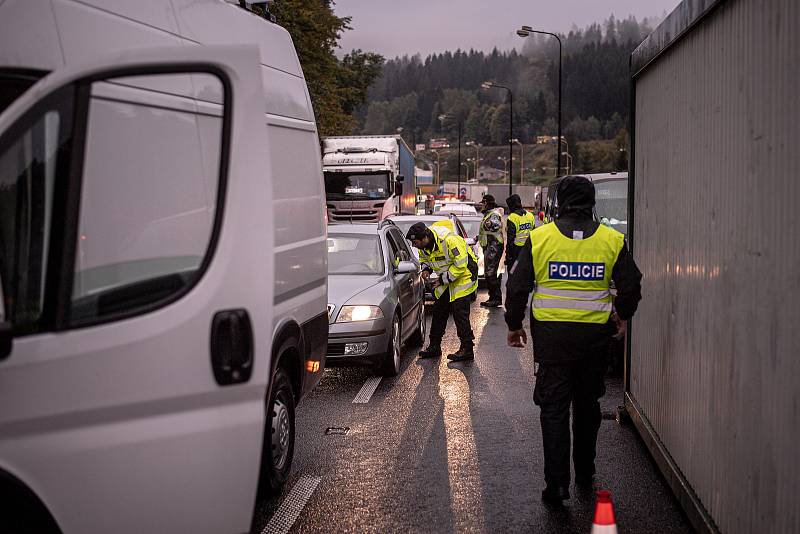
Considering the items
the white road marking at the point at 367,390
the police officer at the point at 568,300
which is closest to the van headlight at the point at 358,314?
the white road marking at the point at 367,390

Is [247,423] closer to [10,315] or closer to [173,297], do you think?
[173,297]

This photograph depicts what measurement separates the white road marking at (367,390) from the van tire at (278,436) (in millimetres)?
2653

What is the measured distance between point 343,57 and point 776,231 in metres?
47.2

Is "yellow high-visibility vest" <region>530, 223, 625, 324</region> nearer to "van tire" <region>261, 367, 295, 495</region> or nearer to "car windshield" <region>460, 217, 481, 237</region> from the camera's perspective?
"van tire" <region>261, 367, 295, 495</region>

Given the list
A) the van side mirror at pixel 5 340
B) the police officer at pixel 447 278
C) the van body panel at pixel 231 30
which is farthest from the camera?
the police officer at pixel 447 278

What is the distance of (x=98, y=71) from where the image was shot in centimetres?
322

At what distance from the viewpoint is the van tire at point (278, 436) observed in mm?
5617

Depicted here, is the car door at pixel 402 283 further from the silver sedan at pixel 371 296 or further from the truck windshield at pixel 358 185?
the truck windshield at pixel 358 185

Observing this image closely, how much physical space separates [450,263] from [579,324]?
17.5 feet


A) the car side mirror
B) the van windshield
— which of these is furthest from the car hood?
the van windshield

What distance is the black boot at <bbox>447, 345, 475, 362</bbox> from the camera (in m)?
10.9

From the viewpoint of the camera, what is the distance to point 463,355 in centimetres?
1095

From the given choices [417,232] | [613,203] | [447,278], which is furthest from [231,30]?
[613,203]

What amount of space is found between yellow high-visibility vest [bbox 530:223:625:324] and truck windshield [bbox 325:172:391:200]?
75.5 feet
